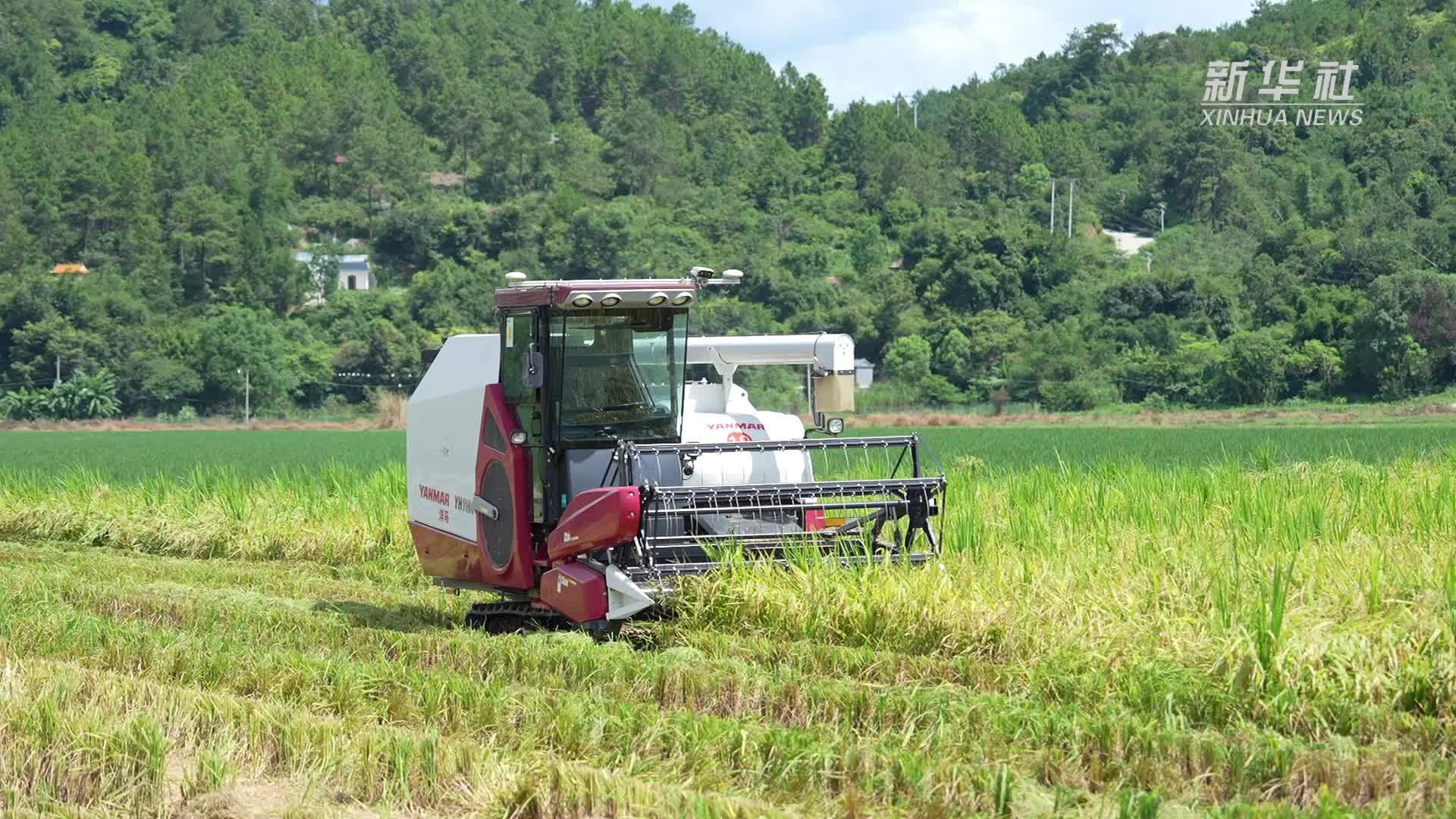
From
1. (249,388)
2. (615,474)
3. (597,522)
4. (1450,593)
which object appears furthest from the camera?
(249,388)

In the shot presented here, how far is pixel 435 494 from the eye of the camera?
11.3 metres

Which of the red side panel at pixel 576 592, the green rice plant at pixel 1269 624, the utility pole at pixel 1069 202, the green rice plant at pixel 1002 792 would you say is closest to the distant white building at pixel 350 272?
the utility pole at pixel 1069 202

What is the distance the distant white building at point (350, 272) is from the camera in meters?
88.7

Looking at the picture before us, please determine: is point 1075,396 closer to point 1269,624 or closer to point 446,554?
point 446,554

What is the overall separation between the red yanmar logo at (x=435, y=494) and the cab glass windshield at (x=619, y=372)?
56.7 inches

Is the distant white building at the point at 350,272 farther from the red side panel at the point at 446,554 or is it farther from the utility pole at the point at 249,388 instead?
the red side panel at the point at 446,554

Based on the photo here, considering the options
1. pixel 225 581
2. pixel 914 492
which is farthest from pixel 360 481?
pixel 914 492

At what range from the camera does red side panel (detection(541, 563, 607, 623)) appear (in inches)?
356

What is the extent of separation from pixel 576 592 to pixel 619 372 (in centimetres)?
169

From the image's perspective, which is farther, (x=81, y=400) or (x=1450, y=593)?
(x=81, y=400)

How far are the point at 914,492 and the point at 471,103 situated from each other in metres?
115

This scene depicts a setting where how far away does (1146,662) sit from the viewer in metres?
7.28

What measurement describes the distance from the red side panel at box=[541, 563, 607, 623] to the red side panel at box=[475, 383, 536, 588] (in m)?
0.52

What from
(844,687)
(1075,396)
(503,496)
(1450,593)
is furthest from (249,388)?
(1450,593)
